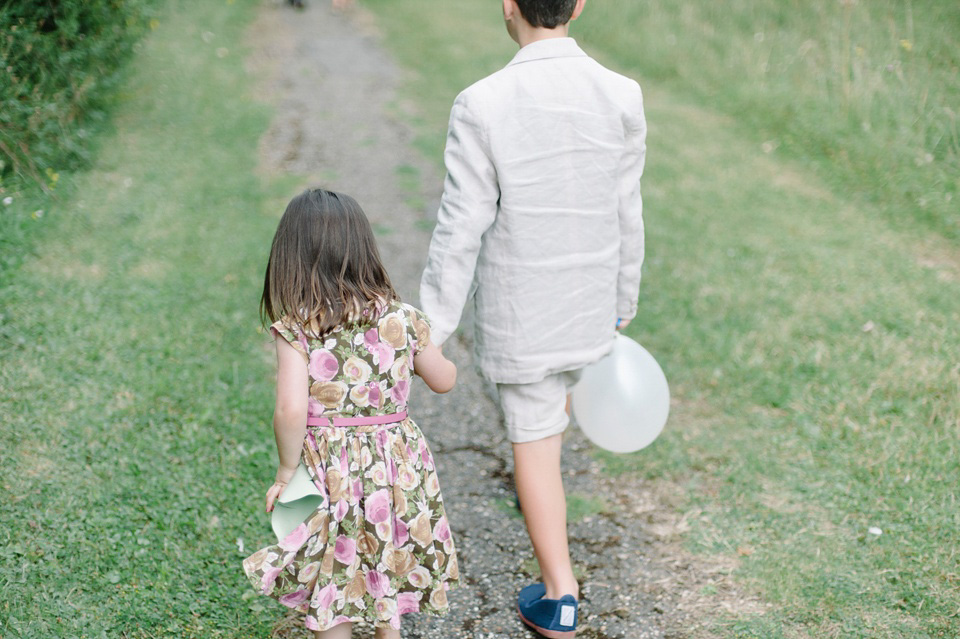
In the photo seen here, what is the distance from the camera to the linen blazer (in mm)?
2211

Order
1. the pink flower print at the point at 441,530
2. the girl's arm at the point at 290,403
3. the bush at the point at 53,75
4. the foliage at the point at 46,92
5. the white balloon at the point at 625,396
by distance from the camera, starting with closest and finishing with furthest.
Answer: the girl's arm at the point at 290,403 → the pink flower print at the point at 441,530 → the white balloon at the point at 625,396 → the foliage at the point at 46,92 → the bush at the point at 53,75

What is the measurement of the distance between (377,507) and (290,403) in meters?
0.35

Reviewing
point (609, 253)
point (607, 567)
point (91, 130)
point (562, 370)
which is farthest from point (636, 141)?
point (91, 130)

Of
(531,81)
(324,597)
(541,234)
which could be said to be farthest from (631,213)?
(324,597)

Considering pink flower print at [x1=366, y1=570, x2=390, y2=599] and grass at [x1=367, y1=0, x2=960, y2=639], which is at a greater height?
pink flower print at [x1=366, y1=570, x2=390, y2=599]

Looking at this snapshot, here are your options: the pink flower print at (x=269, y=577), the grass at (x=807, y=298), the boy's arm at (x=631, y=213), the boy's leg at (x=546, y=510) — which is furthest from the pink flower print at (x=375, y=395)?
the grass at (x=807, y=298)

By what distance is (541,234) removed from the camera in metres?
2.30

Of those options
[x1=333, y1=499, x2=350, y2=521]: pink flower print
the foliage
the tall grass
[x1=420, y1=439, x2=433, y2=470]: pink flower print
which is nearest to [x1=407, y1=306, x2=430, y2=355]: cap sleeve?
[x1=420, y1=439, x2=433, y2=470]: pink flower print

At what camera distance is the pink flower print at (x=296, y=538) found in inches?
79.1

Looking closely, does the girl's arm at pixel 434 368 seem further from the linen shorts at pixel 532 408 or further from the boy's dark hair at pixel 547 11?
the boy's dark hair at pixel 547 11

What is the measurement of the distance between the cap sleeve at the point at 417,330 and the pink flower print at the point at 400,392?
8 cm

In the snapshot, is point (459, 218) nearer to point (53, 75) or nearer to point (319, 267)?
point (319, 267)

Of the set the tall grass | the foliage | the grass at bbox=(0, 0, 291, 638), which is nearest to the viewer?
the grass at bbox=(0, 0, 291, 638)

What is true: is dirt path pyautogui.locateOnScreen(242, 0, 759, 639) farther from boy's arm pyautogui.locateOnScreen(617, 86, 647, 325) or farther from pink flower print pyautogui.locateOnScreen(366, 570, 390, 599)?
boy's arm pyautogui.locateOnScreen(617, 86, 647, 325)
